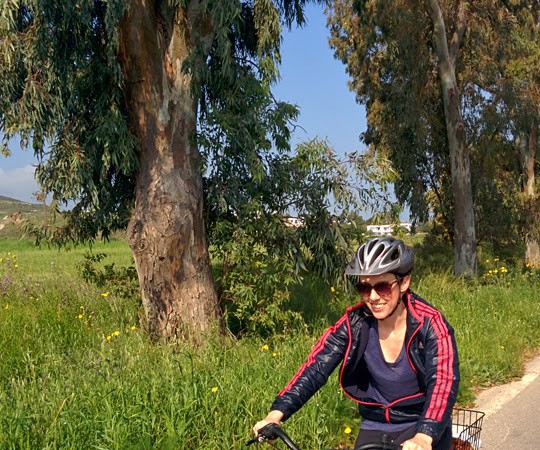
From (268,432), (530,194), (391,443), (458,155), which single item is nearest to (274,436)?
(268,432)

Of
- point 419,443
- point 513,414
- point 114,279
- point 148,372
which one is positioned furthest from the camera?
point 114,279

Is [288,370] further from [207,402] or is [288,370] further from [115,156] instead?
[115,156]

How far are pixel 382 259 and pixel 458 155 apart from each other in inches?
673

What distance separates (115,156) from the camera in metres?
8.92

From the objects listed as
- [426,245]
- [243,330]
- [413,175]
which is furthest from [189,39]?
[426,245]

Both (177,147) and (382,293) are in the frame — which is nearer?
(382,293)

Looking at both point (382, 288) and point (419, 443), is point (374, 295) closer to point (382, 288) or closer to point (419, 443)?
point (382, 288)

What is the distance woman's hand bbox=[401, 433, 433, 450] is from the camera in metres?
2.85

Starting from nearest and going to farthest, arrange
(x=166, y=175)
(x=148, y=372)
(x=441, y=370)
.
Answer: (x=441, y=370), (x=148, y=372), (x=166, y=175)

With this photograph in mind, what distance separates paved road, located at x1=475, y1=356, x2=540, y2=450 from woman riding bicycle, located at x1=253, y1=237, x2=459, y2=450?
11.0ft

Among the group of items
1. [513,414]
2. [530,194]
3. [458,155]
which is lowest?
[513,414]

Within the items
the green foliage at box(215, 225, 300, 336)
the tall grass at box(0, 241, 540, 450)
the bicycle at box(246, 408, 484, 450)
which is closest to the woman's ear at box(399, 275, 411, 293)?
the bicycle at box(246, 408, 484, 450)

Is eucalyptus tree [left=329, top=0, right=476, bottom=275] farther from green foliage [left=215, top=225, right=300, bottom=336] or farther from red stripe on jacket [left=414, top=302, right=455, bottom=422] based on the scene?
red stripe on jacket [left=414, top=302, right=455, bottom=422]

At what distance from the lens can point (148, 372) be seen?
6.70 metres
